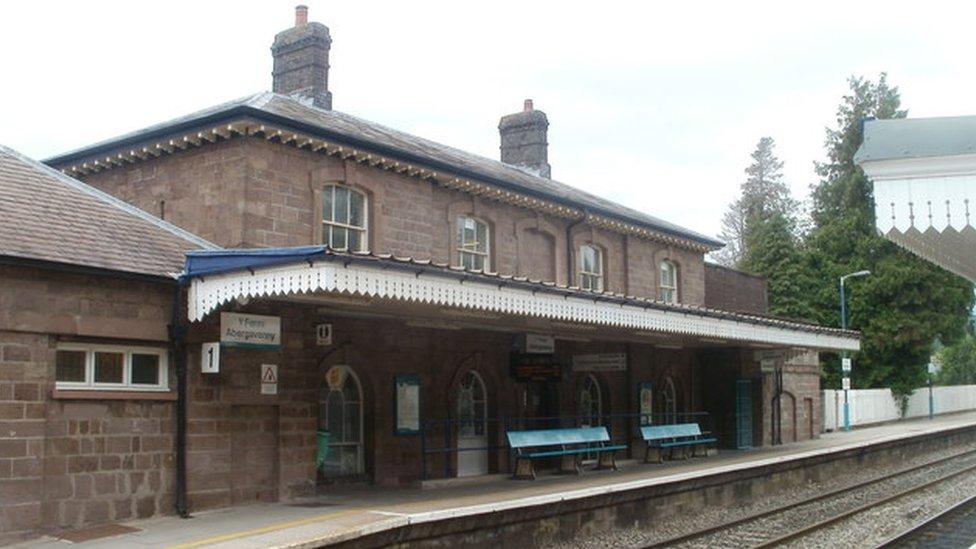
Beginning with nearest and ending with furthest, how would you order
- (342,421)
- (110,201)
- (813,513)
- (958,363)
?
(110,201) → (342,421) → (813,513) → (958,363)

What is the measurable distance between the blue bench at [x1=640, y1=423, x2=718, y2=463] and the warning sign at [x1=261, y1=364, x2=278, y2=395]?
9060 mm

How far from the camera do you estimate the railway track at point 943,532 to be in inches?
493

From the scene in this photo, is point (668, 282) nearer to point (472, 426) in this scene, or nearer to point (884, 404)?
point (472, 426)

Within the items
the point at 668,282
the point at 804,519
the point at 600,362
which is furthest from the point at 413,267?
the point at 668,282

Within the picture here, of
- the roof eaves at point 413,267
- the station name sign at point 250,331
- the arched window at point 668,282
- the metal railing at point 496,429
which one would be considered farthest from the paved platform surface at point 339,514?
the arched window at point 668,282

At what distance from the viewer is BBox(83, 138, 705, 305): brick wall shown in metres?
13.6

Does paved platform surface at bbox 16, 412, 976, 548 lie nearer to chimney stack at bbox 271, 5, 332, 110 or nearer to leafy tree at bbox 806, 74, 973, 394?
chimney stack at bbox 271, 5, 332, 110

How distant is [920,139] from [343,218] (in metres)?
12.7

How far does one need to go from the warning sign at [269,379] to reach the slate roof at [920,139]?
1019 cm

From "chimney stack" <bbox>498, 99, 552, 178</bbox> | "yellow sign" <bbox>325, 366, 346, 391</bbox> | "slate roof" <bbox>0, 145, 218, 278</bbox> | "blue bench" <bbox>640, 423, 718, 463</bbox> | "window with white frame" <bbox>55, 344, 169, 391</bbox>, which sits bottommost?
"blue bench" <bbox>640, 423, 718, 463</bbox>

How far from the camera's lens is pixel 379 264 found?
412 inches

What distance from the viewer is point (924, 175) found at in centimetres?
296

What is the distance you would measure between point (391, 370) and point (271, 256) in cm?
527

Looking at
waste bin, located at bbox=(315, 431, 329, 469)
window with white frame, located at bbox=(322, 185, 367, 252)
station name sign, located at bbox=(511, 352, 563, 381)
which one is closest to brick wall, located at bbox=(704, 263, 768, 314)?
station name sign, located at bbox=(511, 352, 563, 381)
